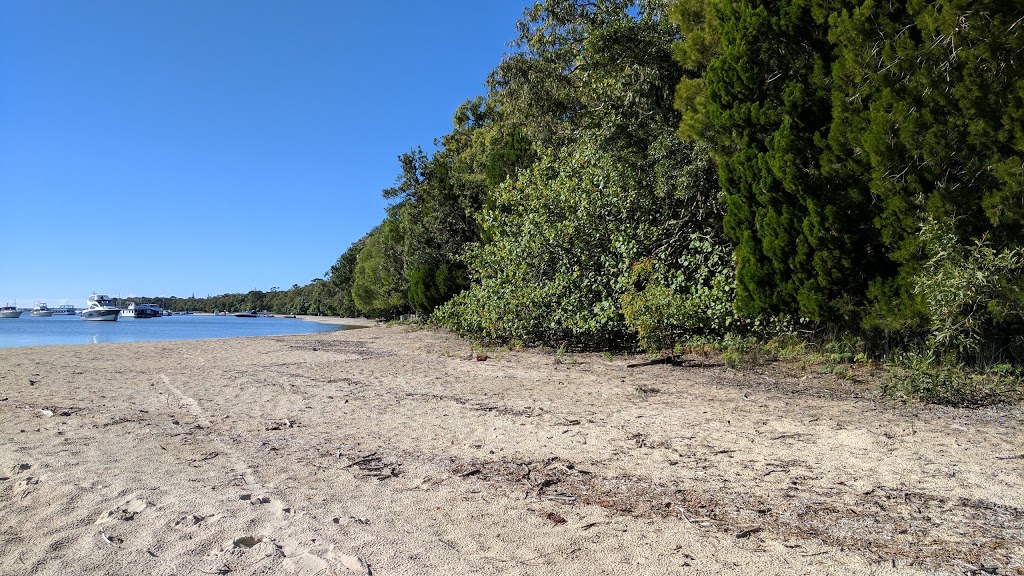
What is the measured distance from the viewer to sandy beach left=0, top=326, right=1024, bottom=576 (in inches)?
108

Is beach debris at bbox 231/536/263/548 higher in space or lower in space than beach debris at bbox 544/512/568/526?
higher

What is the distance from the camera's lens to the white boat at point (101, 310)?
242 ft

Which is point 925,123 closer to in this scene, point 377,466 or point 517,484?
point 517,484

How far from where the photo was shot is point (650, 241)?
40.9 ft

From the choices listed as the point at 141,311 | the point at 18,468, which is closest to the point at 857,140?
the point at 18,468

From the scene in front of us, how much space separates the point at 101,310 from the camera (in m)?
73.9

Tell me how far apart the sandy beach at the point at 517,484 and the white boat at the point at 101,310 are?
8035 centimetres

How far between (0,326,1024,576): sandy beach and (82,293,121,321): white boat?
80.4 metres

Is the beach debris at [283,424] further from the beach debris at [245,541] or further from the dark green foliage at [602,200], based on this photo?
the dark green foliage at [602,200]

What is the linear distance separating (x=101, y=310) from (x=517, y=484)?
87.7 metres

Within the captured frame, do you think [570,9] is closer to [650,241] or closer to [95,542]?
[650,241]

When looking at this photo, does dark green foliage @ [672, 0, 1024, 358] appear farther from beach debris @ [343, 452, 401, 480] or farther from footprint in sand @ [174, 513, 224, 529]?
footprint in sand @ [174, 513, 224, 529]

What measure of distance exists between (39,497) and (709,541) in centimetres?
401

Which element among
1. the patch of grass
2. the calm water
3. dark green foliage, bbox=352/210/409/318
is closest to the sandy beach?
the patch of grass
